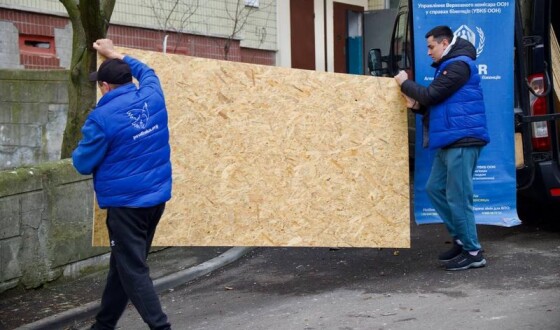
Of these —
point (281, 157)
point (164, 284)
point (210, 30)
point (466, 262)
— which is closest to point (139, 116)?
point (281, 157)

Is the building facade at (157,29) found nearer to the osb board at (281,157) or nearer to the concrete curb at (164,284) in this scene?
the concrete curb at (164,284)

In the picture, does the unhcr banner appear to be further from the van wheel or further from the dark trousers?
the dark trousers

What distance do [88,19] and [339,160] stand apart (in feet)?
9.17

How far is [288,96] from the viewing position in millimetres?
6996

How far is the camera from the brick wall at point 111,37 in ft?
40.2

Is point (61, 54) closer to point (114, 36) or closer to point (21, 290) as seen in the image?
point (114, 36)

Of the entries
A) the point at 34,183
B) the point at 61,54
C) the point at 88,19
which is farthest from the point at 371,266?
the point at 61,54

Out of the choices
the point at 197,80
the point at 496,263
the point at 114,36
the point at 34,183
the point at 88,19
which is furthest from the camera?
the point at 114,36

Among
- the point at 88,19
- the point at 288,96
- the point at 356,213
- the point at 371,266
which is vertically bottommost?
the point at 371,266

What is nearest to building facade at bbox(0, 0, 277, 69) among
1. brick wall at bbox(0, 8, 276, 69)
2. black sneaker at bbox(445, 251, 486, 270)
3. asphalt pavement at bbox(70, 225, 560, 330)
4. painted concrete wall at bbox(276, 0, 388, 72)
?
brick wall at bbox(0, 8, 276, 69)

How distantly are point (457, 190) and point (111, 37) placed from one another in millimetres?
7801

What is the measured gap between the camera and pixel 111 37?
1368cm

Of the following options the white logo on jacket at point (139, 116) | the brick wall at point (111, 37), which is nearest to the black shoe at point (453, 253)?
the white logo on jacket at point (139, 116)

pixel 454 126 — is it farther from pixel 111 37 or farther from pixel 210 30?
pixel 210 30
